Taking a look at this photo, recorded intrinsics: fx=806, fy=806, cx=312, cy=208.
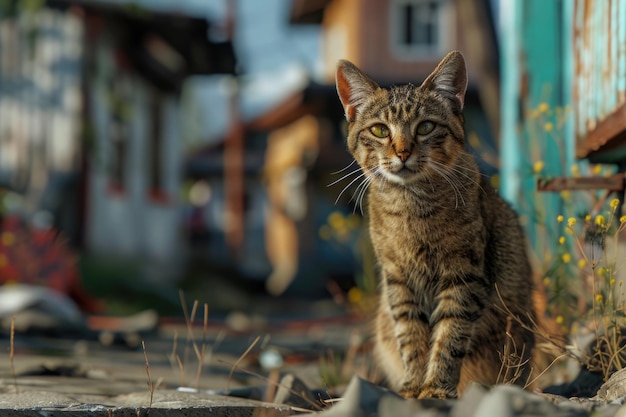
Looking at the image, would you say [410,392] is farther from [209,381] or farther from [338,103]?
[338,103]

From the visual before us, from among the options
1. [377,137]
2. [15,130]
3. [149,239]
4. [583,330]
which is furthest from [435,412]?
[149,239]

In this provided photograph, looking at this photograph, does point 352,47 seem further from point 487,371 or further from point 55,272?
point 487,371

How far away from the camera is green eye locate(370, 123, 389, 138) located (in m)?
3.69

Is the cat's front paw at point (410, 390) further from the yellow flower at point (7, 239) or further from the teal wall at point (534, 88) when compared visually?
the yellow flower at point (7, 239)

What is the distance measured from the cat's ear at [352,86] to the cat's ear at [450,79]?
29 centimetres

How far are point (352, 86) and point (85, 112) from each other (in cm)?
1009

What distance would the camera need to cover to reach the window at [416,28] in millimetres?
21188

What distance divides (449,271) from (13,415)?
1920 millimetres

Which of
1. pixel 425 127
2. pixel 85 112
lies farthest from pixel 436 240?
pixel 85 112

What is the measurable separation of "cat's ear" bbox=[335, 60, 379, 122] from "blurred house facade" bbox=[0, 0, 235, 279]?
9.56 m

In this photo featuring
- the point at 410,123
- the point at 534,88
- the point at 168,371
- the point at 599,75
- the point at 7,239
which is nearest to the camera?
the point at 410,123

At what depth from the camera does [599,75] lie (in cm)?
447

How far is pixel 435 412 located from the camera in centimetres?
249

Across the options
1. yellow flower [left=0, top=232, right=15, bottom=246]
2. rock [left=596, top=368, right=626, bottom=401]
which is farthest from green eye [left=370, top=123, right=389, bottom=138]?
yellow flower [left=0, top=232, right=15, bottom=246]
